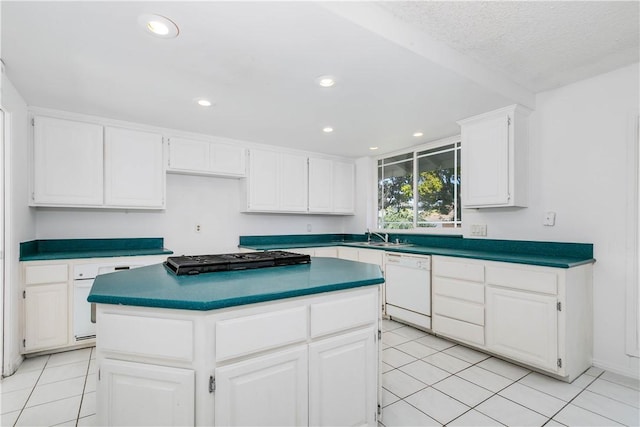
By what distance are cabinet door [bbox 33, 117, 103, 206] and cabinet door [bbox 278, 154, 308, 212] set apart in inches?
81.2

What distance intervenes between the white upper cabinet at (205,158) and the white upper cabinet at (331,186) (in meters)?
1.09

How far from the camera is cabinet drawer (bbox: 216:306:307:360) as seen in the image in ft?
4.25

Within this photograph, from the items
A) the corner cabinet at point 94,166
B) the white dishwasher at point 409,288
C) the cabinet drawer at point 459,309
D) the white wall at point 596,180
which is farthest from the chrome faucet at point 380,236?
the corner cabinet at point 94,166

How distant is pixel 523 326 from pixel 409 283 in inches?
46.0

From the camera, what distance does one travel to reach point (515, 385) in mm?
2301

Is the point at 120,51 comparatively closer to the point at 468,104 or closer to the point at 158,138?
the point at 158,138

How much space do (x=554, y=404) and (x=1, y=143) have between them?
4.30 m

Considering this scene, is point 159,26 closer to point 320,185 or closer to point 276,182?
point 276,182

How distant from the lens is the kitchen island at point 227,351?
1275 mm

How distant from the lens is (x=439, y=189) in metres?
3.98

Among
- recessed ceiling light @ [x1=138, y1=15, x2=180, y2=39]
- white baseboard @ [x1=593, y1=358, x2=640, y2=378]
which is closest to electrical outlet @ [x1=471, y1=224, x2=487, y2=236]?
white baseboard @ [x1=593, y1=358, x2=640, y2=378]

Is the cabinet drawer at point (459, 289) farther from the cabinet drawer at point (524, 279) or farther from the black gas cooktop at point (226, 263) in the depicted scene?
the black gas cooktop at point (226, 263)

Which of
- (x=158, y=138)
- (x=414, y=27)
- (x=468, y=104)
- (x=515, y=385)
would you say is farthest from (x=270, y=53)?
(x=515, y=385)

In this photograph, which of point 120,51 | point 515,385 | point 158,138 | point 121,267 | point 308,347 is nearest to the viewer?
point 308,347
